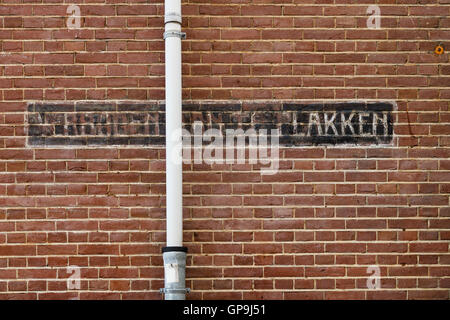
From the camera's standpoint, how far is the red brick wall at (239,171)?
4410 mm

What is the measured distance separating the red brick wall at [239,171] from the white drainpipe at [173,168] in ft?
0.56

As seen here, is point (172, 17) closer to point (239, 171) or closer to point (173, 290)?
point (239, 171)

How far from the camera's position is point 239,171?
4.48m

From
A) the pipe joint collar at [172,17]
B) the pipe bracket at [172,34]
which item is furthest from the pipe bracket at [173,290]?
the pipe joint collar at [172,17]

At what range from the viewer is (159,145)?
4477 millimetres

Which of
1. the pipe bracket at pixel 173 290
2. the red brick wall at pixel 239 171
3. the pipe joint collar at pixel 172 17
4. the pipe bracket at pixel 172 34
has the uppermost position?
the pipe joint collar at pixel 172 17

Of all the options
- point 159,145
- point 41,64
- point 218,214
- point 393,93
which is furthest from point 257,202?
point 41,64

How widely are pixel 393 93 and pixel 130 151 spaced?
6.53 feet

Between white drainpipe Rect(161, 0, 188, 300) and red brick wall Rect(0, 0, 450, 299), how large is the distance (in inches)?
6.8

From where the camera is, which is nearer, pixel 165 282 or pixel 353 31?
pixel 165 282

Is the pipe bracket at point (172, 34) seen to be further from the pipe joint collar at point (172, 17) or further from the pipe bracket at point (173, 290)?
the pipe bracket at point (173, 290)

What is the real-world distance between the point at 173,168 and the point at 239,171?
1.67ft

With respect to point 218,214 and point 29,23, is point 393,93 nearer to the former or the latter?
point 218,214

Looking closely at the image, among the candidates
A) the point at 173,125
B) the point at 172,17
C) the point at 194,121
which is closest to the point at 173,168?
the point at 173,125
